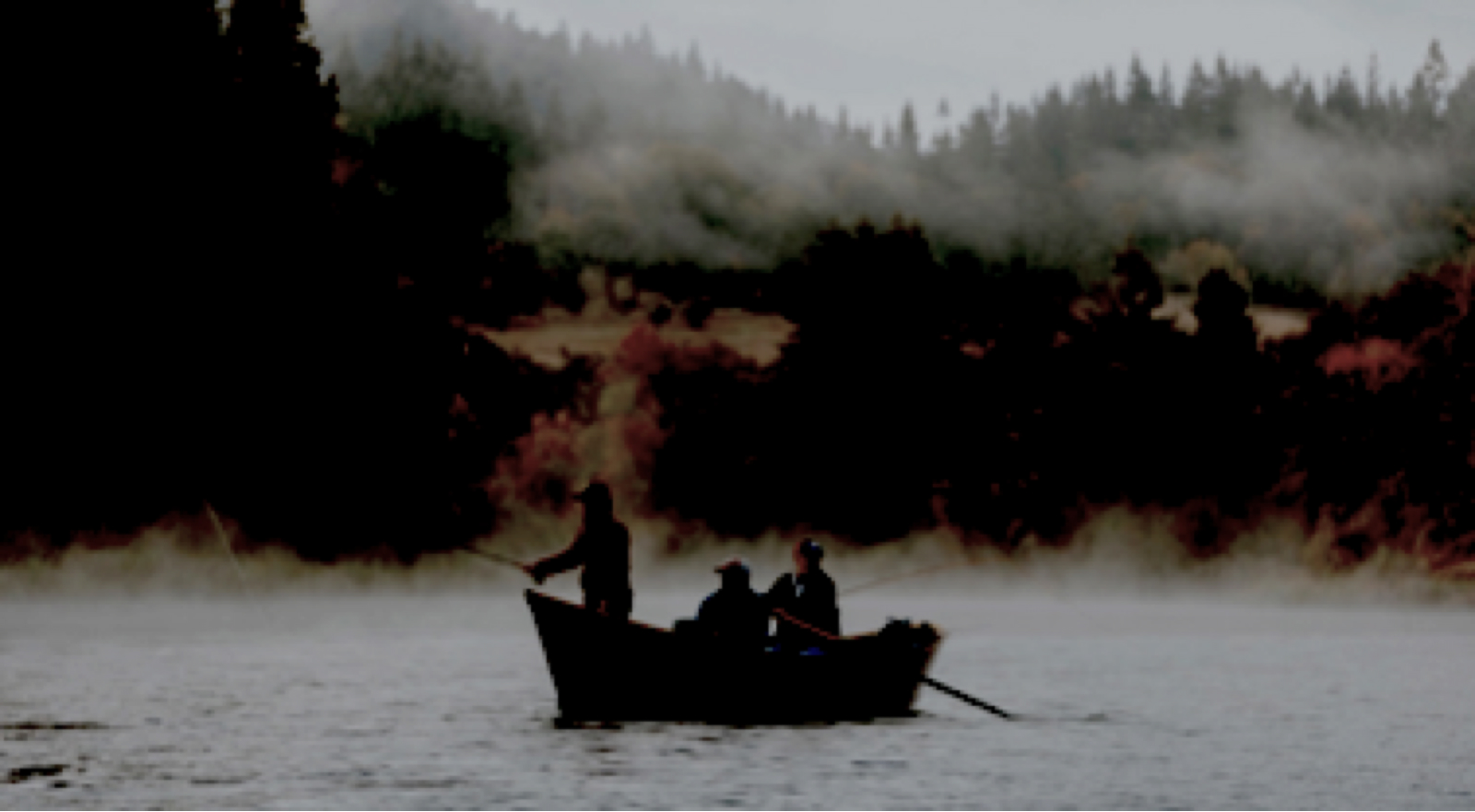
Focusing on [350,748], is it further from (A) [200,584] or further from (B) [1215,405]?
(B) [1215,405]

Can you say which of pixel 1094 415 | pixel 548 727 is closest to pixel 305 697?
pixel 548 727

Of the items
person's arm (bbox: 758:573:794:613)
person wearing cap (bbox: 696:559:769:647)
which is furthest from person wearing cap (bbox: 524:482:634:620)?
person's arm (bbox: 758:573:794:613)

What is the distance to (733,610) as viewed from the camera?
24.2 metres

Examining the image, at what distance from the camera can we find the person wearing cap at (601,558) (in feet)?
75.5

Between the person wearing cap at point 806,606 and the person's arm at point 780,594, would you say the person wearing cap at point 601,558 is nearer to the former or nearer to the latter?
the person's arm at point 780,594

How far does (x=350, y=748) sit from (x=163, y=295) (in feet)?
104

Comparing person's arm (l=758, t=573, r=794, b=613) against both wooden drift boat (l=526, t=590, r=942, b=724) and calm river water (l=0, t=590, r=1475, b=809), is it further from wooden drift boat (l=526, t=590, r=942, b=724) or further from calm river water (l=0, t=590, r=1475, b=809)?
calm river water (l=0, t=590, r=1475, b=809)

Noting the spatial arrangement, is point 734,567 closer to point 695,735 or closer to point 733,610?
point 733,610

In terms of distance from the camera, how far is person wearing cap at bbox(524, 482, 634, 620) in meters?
23.0

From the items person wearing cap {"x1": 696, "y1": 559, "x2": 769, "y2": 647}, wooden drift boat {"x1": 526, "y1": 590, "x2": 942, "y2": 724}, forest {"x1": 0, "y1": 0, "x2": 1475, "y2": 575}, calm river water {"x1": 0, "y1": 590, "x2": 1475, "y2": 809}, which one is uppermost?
forest {"x1": 0, "y1": 0, "x2": 1475, "y2": 575}

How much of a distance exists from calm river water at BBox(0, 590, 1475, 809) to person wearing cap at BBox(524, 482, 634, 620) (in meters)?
1.69

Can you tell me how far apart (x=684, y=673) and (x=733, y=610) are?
1.01 metres

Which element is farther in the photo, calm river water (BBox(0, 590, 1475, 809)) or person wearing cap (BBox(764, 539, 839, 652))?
person wearing cap (BBox(764, 539, 839, 652))

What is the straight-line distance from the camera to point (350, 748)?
912 inches
